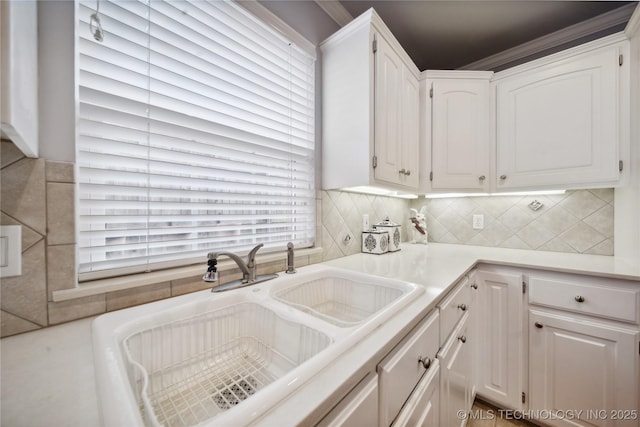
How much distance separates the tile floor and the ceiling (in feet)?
8.22

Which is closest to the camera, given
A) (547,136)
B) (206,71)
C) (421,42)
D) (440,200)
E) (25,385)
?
(25,385)

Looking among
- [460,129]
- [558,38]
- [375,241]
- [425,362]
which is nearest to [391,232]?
[375,241]

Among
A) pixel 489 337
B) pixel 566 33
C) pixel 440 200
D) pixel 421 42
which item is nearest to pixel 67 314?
pixel 489 337

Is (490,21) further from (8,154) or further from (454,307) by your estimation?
(8,154)

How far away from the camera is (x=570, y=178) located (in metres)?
1.46

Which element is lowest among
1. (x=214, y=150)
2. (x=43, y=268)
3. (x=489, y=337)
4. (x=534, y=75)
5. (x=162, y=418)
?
(x=489, y=337)

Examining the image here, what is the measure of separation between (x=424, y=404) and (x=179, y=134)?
125cm

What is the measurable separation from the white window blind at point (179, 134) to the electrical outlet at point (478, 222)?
1.62 metres

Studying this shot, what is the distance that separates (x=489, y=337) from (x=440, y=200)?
1.15m

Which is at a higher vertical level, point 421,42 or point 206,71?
point 421,42

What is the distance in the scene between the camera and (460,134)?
5.80 ft

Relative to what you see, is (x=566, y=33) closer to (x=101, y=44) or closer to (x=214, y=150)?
(x=214, y=150)

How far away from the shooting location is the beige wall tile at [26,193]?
57 cm

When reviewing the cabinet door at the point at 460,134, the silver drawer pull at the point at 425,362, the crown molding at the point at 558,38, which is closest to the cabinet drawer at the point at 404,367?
the silver drawer pull at the point at 425,362
